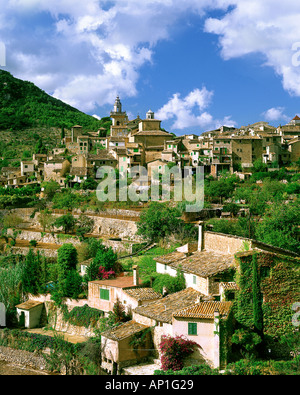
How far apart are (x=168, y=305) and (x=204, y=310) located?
2509 millimetres

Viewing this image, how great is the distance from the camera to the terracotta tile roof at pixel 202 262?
1786 centimetres

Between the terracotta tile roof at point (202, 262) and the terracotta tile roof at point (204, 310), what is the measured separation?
1848 millimetres

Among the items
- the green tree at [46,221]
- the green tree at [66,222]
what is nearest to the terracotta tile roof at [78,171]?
the green tree at [46,221]

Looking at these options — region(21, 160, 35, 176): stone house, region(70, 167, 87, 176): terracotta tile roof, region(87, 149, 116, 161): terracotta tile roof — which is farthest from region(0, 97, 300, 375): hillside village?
region(21, 160, 35, 176): stone house

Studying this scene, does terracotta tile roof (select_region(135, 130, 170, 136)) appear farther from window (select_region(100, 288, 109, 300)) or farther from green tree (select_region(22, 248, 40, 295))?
window (select_region(100, 288, 109, 300))

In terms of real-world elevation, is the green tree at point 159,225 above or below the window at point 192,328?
above

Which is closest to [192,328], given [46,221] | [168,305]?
[168,305]

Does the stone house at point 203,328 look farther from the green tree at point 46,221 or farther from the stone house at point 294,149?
the stone house at point 294,149

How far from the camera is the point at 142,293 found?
19.4 m

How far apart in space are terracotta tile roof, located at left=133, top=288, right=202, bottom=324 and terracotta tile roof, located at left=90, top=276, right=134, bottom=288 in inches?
95.8

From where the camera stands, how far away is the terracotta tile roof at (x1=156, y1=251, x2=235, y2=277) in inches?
703
